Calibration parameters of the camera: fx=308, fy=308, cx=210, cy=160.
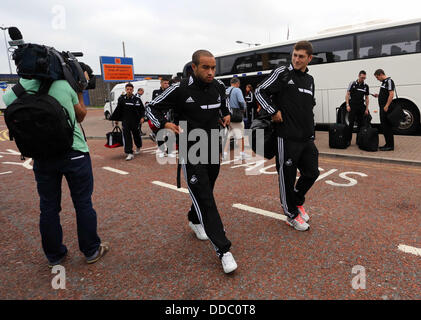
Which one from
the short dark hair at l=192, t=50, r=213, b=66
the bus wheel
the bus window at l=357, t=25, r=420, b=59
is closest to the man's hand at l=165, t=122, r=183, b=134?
the short dark hair at l=192, t=50, r=213, b=66

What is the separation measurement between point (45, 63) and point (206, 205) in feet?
5.44

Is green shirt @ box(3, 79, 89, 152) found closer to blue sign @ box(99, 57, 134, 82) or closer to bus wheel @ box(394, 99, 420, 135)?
bus wheel @ box(394, 99, 420, 135)

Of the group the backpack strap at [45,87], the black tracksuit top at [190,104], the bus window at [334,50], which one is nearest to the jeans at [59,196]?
the backpack strap at [45,87]

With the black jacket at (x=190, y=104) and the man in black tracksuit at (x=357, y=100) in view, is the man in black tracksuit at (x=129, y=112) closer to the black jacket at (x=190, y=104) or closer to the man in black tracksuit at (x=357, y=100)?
the black jacket at (x=190, y=104)

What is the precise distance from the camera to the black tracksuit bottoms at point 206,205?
102 inches

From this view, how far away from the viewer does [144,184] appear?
5.44 meters

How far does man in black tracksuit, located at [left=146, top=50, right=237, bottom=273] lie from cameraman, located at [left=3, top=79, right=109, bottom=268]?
66 cm

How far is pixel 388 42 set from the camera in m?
9.98

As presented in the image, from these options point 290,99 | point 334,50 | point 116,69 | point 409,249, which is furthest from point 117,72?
point 409,249

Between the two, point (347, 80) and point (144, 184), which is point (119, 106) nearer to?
point (144, 184)

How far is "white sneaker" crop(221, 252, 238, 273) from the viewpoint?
8.20ft

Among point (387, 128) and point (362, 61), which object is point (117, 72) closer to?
point (362, 61)

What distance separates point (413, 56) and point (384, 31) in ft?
4.11
